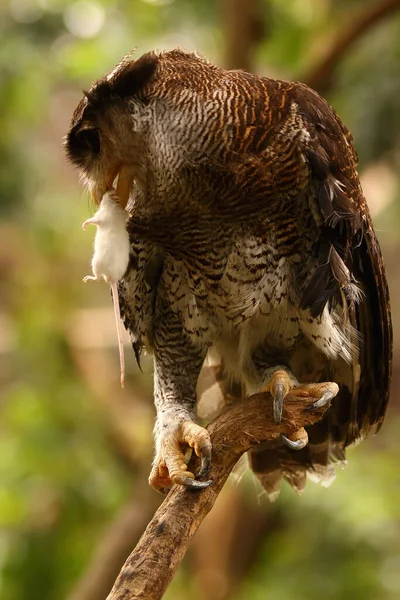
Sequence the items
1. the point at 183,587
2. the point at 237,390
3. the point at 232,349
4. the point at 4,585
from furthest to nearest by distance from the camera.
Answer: the point at 183,587, the point at 4,585, the point at 237,390, the point at 232,349

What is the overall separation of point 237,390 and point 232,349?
0.93 ft

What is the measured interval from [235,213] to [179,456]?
68cm

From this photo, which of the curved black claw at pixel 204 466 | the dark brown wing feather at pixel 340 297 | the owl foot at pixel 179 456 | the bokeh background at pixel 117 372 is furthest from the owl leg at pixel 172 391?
A: the bokeh background at pixel 117 372

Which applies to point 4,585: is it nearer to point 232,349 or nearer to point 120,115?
point 232,349

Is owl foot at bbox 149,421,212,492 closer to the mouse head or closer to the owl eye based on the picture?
the mouse head

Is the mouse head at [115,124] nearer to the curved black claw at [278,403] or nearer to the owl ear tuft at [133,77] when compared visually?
the owl ear tuft at [133,77]

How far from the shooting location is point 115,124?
83.3 inches

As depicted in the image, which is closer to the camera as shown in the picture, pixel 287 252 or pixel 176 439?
pixel 287 252

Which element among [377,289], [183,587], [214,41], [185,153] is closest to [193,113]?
[185,153]

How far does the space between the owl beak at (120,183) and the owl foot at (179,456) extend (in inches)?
25.7

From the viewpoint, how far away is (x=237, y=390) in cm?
281

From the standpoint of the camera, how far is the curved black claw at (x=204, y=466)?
85.5 inches

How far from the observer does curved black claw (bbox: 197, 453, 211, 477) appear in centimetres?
217

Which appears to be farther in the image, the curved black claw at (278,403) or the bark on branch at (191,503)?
the curved black claw at (278,403)
